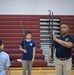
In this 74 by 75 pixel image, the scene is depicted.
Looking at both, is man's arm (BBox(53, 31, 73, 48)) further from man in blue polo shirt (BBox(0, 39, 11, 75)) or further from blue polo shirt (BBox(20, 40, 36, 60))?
blue polo shirt (BBox(20, 40, 36, 60))

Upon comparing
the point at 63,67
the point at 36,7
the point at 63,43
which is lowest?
the point at 63,67

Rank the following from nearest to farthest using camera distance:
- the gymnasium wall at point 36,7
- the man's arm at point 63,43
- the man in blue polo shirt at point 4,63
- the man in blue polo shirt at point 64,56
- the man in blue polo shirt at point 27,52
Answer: the man in blue polo shirt at point 4,63, the man's arm at point 63,43, the man in blue polo shirt at point 64,56, the man in blue polo shirt at point 27,52, the gymnasium wall at point 36,7

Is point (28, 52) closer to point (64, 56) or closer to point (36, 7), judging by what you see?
point (64, 56)

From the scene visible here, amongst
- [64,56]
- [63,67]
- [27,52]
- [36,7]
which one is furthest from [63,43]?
[36,7]

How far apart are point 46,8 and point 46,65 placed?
10.9 feet

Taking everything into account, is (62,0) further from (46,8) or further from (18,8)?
(18,8)

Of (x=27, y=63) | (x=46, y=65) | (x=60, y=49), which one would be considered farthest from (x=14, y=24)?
(x=60, y=49)

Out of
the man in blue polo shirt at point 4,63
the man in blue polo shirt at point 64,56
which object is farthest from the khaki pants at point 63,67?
the man in blue polo shirt at point 4,63

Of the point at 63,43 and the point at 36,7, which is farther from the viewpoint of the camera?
the point at 36,7

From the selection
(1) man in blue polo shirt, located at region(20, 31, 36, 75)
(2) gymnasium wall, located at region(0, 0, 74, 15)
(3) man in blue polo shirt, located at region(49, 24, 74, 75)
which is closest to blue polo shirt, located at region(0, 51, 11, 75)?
(3) man in blue polo shirt, located at region(49, 24, 74, 75)

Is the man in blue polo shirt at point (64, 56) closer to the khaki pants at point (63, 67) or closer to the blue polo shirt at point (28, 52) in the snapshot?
the khaki pants at point (63, 67)

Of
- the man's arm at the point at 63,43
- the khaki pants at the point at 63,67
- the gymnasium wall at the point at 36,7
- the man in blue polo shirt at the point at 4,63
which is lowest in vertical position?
the khaki pants at the point at 63,67

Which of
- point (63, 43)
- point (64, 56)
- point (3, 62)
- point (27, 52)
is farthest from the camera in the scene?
point (27, 52)

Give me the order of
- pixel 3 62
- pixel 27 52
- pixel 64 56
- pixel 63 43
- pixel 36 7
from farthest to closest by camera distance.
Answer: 1. pixel 36 7
2. pixel 27 52
3. pixel 64 56
4. pixel 63 43
5. pixel 3 62
